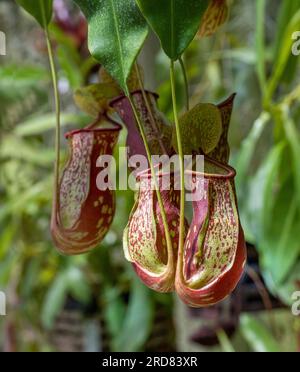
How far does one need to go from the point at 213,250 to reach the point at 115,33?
18 cm

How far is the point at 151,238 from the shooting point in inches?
16.4

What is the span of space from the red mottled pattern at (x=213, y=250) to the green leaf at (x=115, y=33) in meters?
0.11

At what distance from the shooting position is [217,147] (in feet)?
1.56

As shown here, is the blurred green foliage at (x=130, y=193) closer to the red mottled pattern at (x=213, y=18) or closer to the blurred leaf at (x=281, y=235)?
the blurred leaf at (x=281, y=235)

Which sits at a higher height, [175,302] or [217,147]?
[217,147]

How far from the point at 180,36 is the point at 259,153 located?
1.00m

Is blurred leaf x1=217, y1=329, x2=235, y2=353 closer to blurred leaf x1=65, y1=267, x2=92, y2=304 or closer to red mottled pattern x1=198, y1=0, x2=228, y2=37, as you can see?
blurred leaf x1=65, y1=267, x2=92, y2=304

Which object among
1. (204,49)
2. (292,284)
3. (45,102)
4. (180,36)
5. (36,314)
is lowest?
(36,314)

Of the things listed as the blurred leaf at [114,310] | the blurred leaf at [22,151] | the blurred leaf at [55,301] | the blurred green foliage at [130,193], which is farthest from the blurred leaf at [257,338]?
the blurred leaf at [22,151]

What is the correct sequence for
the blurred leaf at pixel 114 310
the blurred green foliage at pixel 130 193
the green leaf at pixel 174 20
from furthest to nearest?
the blurred leaf at pixel 114 310
the blurred green foliage at pixel 130 193
the green leaf at pixel 174 20

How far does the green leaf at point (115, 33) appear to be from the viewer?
39 cm

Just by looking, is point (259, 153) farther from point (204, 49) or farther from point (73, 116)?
point (73, 116)

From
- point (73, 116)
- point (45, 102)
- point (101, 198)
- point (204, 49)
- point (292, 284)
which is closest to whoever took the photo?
point (101, 198)

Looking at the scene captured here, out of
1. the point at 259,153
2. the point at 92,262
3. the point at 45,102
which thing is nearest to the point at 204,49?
→ the point at 259,153
